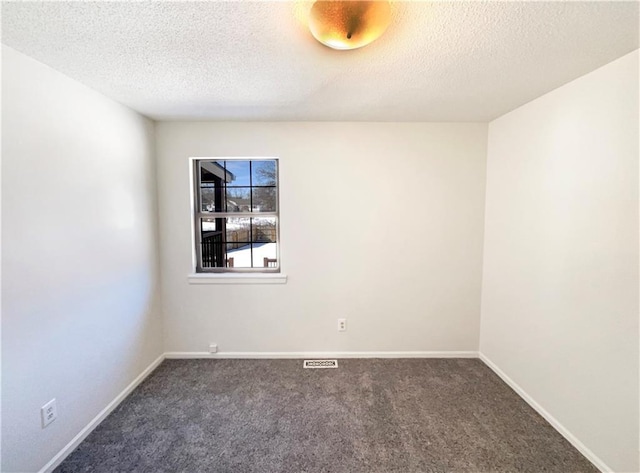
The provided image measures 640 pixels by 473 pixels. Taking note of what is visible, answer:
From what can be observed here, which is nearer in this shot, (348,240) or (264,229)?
(348,240)

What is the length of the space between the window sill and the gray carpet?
2.69ft

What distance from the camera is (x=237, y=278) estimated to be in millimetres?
2674

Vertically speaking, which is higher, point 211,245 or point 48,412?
point 211,245

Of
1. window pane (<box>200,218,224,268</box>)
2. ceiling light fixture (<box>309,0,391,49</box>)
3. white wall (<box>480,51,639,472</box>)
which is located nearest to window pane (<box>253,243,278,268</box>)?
window pane (<box>200,218,224,268</box>)

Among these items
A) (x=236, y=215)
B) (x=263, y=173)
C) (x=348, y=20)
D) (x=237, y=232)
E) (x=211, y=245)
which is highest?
(x=348, y=20)

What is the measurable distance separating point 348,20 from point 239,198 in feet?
6.56

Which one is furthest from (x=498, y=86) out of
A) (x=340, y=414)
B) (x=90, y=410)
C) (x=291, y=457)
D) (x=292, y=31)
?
(x=90, y=410)

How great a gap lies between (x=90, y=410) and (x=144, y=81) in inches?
88.0

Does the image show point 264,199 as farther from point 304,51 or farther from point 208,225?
point 304,51

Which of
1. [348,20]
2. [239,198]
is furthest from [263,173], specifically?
[348,20]

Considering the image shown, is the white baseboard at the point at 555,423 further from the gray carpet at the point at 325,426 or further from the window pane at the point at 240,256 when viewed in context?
the window pane at the point at 240,256

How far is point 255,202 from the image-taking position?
2779 mm

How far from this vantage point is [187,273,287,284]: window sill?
2.67 metres

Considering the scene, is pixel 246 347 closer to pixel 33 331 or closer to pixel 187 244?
pixel 187 244
